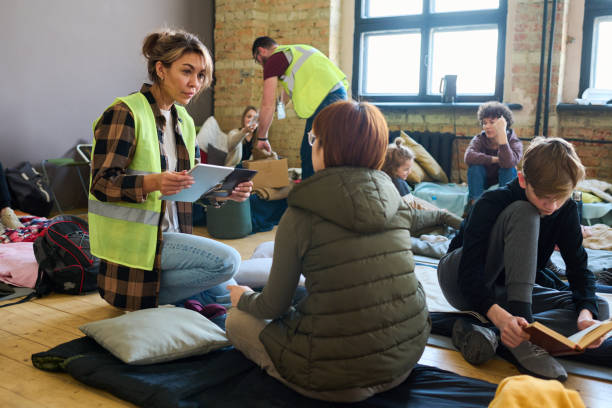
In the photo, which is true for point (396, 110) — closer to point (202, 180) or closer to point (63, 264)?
point (63, 264)

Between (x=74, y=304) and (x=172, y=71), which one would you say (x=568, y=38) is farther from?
(x=74, y=304)

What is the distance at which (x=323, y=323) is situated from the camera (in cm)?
144

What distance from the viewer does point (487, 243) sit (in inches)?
77.8

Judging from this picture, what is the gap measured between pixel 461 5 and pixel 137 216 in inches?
177

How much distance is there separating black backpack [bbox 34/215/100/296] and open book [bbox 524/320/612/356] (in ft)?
6.66

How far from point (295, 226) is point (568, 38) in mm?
4634

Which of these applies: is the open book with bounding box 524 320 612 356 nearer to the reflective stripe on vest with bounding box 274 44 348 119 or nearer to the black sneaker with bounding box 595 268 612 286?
the black sneaker with bounding box 595 268 612 286

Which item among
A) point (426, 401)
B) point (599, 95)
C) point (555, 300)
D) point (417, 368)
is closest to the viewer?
point (426, 401)

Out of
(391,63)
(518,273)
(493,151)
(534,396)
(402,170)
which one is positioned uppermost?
(391,63)

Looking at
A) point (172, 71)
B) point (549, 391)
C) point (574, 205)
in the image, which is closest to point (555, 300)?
point (574, 205)

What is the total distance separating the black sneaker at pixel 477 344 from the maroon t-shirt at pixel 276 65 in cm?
220

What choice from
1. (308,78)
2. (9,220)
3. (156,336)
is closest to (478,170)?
(308,78)

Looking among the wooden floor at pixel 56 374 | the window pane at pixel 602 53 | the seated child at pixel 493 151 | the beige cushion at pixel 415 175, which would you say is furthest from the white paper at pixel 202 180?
the window pane at pixel 602 53

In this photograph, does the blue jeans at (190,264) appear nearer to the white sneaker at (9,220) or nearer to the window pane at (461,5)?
the white sneaker at (9,220)
